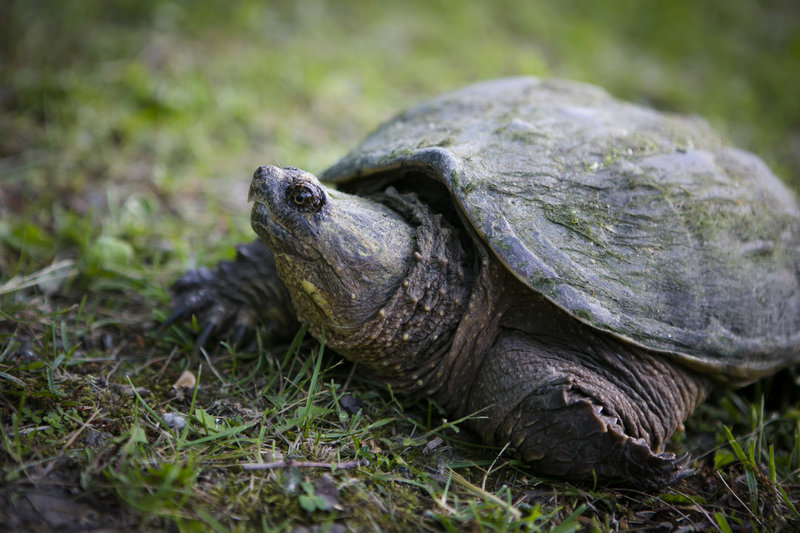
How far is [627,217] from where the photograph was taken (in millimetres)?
2410

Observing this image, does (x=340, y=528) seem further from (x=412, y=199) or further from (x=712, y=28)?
(x=712, y=28)

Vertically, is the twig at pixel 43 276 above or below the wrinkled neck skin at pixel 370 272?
below

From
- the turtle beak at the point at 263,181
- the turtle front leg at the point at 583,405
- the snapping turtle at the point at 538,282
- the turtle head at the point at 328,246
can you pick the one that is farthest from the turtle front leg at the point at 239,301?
the turtle front leg at the point at 583,405

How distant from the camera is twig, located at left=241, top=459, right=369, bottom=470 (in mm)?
1929

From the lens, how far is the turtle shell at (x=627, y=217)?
2221 millimetres

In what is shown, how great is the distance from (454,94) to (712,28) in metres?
6.28

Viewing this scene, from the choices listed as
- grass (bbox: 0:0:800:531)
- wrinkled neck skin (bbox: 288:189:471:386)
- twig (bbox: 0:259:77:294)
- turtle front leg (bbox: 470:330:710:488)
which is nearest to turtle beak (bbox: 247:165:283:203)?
wrinkled neck skin (bbox: 288:189:471:386)

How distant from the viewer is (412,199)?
2482mm

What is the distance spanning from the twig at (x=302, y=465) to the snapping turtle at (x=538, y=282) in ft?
1.44

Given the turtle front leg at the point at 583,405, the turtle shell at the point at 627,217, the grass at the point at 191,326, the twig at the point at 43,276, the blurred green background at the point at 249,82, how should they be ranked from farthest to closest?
the blurred green background at the point at 249,82 < the twig at the point at 43,276 < the turtle shell at the point at 627,217 < the turtle front leg at the point at 583,405 < the grass at the point at 191,326

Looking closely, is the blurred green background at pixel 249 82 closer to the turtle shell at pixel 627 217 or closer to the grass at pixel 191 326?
the grass at pixel 191 326

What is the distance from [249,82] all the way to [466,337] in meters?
3.56

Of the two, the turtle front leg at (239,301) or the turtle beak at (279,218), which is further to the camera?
the turtle front leg at (239,301)

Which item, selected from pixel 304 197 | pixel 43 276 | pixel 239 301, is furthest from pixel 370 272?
pixel 43 276
